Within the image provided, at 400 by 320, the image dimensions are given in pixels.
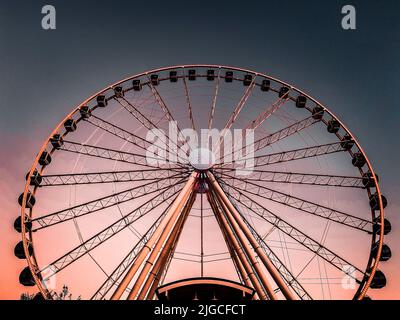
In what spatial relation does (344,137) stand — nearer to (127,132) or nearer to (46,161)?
(127,132)

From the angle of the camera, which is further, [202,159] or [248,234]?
[202,159]

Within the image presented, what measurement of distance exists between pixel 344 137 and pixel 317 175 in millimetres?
3922

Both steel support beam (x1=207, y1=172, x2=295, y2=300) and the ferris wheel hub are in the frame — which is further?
the ferris wheel hub

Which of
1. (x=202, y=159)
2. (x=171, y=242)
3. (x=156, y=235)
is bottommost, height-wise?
(x=171, y=242)

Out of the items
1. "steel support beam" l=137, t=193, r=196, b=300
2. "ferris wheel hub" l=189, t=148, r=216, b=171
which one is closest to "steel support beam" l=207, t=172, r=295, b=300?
"ferris wheel hub" l=189, t=148, r=216, b=171

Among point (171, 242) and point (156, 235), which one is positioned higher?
point (156, 235)

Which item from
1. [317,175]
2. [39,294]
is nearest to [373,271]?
[317,175]

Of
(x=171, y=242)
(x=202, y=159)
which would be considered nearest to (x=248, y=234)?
(x=171, y=242)

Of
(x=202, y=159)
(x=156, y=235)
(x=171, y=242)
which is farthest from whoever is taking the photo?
(x=202, y=159)

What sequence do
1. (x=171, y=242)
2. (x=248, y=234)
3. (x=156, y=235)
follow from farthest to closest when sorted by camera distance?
(x=171, y=242), (x=248, y=234), (x=156, y=235)

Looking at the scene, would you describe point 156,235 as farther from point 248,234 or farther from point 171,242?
point 248,234

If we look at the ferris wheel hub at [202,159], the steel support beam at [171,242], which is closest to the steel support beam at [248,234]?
the ferris wheel hub at [202,159]

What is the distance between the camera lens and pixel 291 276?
1471 centimetres

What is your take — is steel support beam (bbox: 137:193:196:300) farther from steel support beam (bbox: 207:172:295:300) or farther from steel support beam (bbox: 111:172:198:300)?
steel support beam (bbox: 207:172:295:300)
